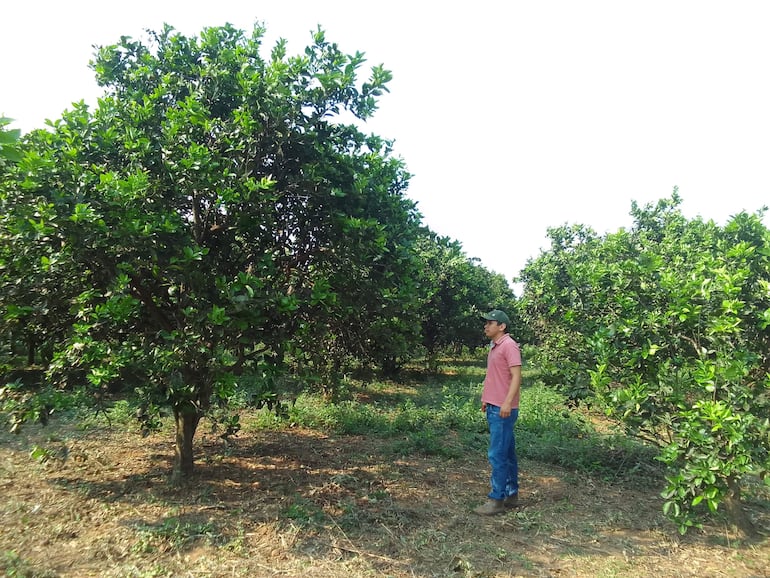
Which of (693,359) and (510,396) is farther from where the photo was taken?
(510,396)

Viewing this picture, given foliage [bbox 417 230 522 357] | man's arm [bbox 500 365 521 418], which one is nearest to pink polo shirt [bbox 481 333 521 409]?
man's arm [bbox 500 365 521 418]

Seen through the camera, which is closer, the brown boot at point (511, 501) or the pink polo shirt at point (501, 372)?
the pink polo shirt at point (501, 372)

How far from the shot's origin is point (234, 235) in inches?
196

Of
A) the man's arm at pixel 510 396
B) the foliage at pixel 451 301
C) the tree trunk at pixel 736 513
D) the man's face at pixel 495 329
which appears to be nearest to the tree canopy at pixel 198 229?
the man's face at pixel 495 329

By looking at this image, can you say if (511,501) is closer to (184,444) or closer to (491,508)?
(491,508)

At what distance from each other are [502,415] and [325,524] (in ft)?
6.38

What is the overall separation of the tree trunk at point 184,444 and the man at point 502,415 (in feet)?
10.3

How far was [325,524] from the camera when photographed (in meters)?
4.61

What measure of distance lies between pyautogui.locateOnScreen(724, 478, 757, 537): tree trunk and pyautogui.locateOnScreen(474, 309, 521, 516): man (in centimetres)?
188

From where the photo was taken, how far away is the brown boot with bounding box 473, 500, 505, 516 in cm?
500

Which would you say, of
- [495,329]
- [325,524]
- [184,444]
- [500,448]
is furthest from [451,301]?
[325,524]

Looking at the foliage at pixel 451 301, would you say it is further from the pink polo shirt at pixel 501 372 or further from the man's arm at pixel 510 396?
the man's arm at pixel 510 396

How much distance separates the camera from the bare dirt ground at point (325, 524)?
3867 millimetres

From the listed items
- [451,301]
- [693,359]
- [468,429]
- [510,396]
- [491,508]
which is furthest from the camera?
[451,301]
